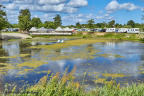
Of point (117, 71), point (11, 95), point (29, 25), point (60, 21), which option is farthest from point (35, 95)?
point (60, 21)

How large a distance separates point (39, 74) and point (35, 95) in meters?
7.36

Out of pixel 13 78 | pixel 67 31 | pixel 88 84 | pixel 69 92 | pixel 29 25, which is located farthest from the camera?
pixel 29 25

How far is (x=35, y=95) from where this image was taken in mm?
8828

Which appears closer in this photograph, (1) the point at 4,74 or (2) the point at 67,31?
(1) the point at 4,74

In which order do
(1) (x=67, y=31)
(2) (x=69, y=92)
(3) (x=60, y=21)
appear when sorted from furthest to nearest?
(3) (x=60, y=21) < (1) (x=67, y=31) < (2) (x=69, y=92)

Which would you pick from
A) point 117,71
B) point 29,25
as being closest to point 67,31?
point 29,25

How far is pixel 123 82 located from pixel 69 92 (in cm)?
658

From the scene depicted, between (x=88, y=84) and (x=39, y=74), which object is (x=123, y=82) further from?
(x=39, y=74)

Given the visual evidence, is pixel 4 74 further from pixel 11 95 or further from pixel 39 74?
pixel 11 95

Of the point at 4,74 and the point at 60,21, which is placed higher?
the point at 60,21

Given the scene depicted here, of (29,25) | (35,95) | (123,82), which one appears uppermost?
(29,25)

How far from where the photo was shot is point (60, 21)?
17050cm

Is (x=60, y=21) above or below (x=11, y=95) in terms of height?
above

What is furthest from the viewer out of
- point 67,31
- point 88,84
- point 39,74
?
point 67,31
